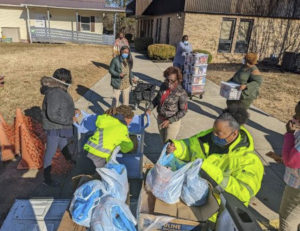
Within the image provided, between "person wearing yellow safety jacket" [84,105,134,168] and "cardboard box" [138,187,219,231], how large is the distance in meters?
0.90

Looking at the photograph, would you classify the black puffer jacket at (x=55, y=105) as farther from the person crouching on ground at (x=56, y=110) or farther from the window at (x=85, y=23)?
the window at (x=85, y=23)

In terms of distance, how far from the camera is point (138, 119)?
405cm

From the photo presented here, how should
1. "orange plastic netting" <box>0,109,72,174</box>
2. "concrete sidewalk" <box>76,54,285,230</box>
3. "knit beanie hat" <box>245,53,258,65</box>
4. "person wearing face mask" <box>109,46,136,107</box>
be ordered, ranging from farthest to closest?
"person wearing face mask" <box>109,46,136,107</box> → "knit beanie hat" <box>245,53,258,65</box> → "orange plastic netting" <box>0,109,72,174</box> → "concrete sidewalk" <box>76,54,285,230</box>

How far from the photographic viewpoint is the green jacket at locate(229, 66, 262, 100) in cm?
487

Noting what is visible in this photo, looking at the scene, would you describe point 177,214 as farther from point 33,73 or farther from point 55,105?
point 33,73

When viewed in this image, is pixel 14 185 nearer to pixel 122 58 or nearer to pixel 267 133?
pixel 122 58

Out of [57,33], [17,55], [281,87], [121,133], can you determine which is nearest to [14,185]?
[121,133]

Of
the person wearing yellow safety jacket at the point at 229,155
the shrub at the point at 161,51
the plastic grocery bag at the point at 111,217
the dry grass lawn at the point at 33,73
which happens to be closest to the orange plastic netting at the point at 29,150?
the dry grass lawn at the point at 33,73

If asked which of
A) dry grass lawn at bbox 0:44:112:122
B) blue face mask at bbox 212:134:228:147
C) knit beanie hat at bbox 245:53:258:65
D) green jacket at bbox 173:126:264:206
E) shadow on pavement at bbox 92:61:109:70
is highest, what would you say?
knit beanie hat at bbox 245:53:258:65

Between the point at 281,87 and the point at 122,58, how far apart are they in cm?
797

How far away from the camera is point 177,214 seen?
7.70 feet

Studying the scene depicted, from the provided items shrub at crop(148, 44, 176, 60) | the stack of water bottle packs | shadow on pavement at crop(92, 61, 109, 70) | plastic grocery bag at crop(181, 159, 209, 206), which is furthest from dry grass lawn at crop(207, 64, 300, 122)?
plastic grocery bag at crop(181, 159, 209, 206)

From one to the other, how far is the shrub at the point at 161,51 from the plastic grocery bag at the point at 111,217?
14024 millimetres

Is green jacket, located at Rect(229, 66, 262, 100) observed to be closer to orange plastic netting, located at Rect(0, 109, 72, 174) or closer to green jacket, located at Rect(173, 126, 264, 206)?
green jacket, located at Rect(173, 126, 264, 206)
